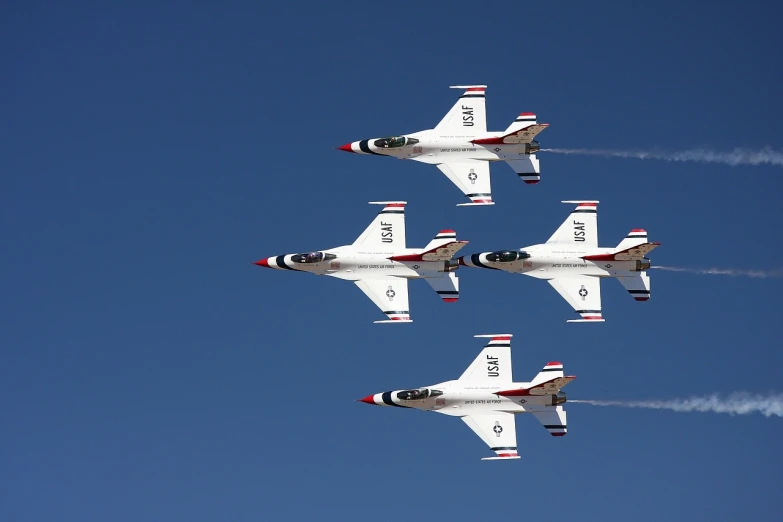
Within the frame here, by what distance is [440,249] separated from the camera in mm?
122688

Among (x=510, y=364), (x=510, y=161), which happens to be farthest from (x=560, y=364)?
(x=510, y=161)

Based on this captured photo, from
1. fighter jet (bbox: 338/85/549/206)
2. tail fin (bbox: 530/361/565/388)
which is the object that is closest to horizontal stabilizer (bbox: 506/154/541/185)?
fighter jet (bbox: 338/85/549/206)

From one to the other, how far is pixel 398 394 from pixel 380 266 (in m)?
6.00

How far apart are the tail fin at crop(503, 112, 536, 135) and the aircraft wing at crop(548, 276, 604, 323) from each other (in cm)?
726

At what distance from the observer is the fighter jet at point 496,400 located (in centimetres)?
12138

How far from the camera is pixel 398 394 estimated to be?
122688 mm

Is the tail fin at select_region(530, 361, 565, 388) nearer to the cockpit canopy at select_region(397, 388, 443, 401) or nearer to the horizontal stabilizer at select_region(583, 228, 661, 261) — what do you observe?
the cockpit canopy at select_region(397, 388, 443, 401)

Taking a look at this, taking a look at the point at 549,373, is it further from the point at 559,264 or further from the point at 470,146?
the point at 470,146

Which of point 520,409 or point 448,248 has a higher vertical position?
point 448,248

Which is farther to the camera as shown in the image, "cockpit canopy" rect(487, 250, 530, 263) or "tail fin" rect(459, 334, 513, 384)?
"cockpit canopy" rect(487, 250, 530, 263)

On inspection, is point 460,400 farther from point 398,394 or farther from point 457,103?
point 457,103

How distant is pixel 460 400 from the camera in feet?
400

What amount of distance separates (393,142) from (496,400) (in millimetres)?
13450

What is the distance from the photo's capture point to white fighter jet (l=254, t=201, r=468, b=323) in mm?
123062
